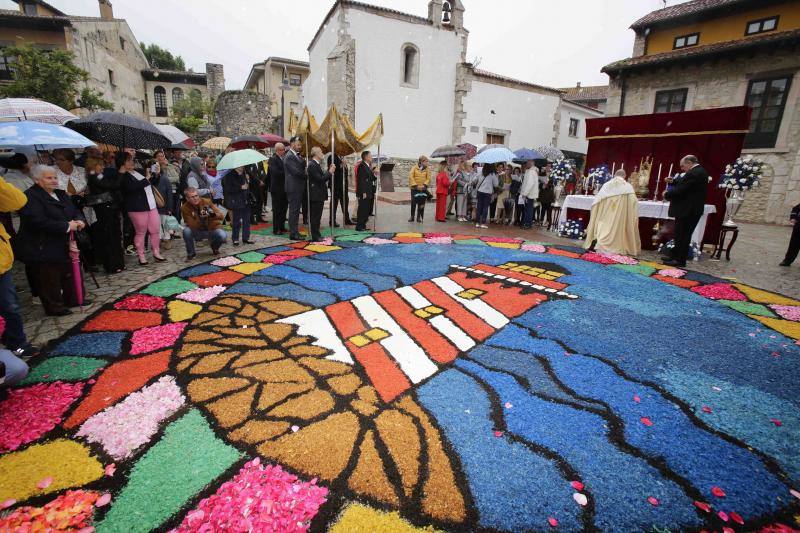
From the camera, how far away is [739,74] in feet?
50.9

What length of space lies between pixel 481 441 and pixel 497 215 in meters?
9.77

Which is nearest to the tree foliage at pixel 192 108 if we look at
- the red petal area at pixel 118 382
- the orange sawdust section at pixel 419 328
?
the orange sawdust section at pixel 419 328

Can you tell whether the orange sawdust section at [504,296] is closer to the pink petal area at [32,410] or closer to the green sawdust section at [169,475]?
the green sawdust section at [169,475]

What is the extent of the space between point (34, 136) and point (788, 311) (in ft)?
31.6

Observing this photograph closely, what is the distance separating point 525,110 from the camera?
23.7 metres

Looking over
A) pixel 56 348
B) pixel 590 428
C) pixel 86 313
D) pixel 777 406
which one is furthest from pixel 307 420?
pixel 777 406

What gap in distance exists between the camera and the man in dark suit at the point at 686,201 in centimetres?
649

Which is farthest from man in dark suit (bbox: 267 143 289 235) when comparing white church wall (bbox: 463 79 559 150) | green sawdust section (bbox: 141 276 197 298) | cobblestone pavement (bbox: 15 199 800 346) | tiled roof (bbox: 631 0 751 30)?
tiled roof (bbox: 631 0 751 30)

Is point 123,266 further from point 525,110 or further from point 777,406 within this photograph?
point 525,110

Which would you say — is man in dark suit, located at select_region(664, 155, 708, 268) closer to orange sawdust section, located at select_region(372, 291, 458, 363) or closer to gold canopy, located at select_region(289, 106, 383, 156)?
orange sawdust section, located at select_region(372, 291, 458, 363)

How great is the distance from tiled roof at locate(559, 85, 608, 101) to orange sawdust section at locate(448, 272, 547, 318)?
124ft

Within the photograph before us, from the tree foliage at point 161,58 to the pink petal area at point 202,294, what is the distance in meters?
52.8

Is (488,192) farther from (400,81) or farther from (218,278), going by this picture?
(400,81)

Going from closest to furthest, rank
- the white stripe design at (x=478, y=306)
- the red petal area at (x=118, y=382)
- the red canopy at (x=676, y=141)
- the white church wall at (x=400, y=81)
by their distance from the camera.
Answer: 1. the red petal area at (x=118, y=382)
2. the white stripe design at (x=478, y=306)
3. the red canopy at (x=676, y=141)
4. the white church wall at (x=400, y=81)
